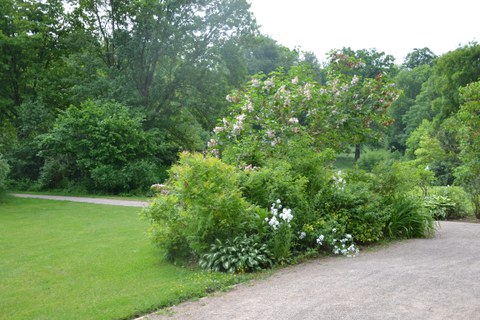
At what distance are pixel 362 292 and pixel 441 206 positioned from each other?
26.4 feet

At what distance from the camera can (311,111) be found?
1059cm

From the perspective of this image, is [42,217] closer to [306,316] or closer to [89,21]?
[306,316]

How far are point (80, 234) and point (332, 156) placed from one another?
19.2ft

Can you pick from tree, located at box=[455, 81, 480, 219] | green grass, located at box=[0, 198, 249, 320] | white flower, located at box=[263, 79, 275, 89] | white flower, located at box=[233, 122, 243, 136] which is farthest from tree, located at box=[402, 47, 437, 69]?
green grass, located at box=[0, 198, 249, 320]

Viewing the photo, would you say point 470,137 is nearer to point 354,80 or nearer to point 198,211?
point 354,80

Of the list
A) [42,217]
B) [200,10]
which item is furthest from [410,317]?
[200,10]

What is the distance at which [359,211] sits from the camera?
25.1 feet

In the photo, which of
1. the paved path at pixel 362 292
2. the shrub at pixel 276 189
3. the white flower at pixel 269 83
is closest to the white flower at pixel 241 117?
the white flower at pixel 269 83

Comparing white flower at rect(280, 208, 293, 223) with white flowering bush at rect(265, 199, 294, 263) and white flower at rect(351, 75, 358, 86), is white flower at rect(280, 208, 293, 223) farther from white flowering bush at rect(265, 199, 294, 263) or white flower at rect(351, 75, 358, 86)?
white flower at rect(351, 75, 358, 86)

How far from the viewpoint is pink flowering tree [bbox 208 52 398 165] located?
10.4 metres

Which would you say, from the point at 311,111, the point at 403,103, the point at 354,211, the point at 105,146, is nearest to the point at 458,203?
the point at 311,111

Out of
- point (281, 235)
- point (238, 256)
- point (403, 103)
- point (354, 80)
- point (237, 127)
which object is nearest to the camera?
point (238, 256)

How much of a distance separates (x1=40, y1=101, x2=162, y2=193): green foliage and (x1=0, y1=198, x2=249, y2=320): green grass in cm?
977

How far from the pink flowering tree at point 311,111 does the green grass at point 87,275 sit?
11.9 feet
